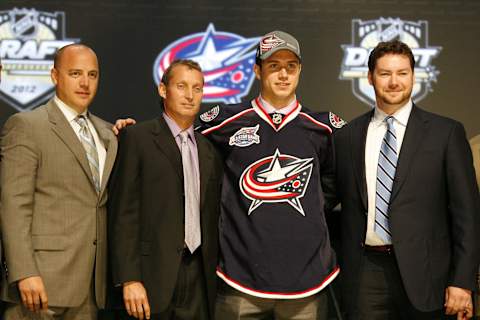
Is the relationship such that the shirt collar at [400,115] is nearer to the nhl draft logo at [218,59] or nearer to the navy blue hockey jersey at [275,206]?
the navy blue hockey jersey at [275,206]

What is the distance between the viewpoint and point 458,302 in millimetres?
2752

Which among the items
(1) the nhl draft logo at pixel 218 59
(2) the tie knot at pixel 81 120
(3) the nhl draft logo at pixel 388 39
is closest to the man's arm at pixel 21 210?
(2) the tie knot at pixel 81 120

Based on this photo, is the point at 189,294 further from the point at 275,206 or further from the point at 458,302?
the point at 458,302

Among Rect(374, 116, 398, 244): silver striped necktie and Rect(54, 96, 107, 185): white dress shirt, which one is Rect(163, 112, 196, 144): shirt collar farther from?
Rect(374, 116, 398, 244): silver striped necktie

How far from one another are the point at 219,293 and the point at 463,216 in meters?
Answer: 1.01

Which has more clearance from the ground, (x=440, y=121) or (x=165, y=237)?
(x=440, y=121)

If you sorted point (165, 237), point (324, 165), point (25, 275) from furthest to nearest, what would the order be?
point (324, 165) → point (165, 237) → point (25, 275)

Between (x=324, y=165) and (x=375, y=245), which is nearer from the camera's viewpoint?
(x=375, y=245)

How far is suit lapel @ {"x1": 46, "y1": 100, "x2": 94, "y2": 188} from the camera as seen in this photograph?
2797mm

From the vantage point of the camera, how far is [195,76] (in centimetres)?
299

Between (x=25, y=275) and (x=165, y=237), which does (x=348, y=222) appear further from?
(x=25, y=275)

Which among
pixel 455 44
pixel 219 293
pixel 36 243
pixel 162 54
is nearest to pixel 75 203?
pixel 36 243

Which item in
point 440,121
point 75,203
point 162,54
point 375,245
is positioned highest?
point 162,54

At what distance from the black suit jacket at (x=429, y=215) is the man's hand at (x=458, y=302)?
28mm
